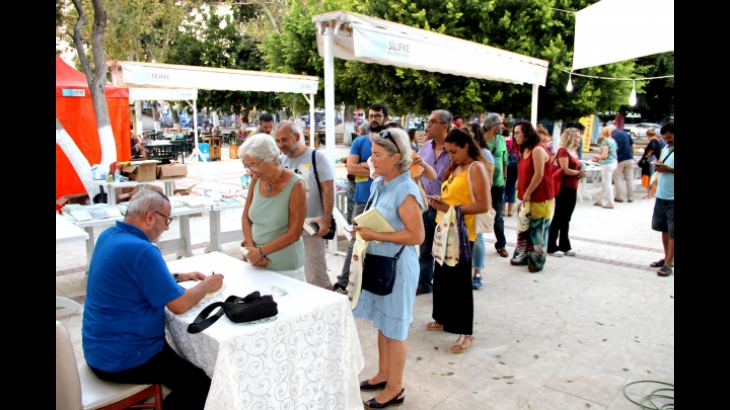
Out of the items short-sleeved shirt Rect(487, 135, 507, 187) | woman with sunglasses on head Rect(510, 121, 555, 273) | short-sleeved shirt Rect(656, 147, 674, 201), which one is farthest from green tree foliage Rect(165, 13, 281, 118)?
short-sleeved shirt Rect(656, 147, 674, 201)

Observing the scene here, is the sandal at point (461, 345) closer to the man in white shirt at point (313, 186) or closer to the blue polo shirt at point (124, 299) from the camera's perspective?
the man in white shirt at point (313, 186)

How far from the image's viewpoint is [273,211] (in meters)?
3.39

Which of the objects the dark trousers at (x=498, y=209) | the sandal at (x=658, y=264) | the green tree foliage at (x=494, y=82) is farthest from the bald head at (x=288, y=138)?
the green tree foliage at (x=494, y=82)

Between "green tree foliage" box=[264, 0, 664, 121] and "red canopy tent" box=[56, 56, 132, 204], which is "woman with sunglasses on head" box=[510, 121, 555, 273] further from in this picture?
"red canopy tent" box=[56, 56, 132, 204]

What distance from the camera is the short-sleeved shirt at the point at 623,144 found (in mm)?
10684

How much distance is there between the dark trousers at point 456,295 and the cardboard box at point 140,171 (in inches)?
250

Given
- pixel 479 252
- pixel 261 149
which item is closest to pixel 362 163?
pixel 479 252

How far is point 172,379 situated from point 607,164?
32.3ft

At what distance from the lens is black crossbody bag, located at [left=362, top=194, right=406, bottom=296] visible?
2.86 m

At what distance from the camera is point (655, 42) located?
151 inches
